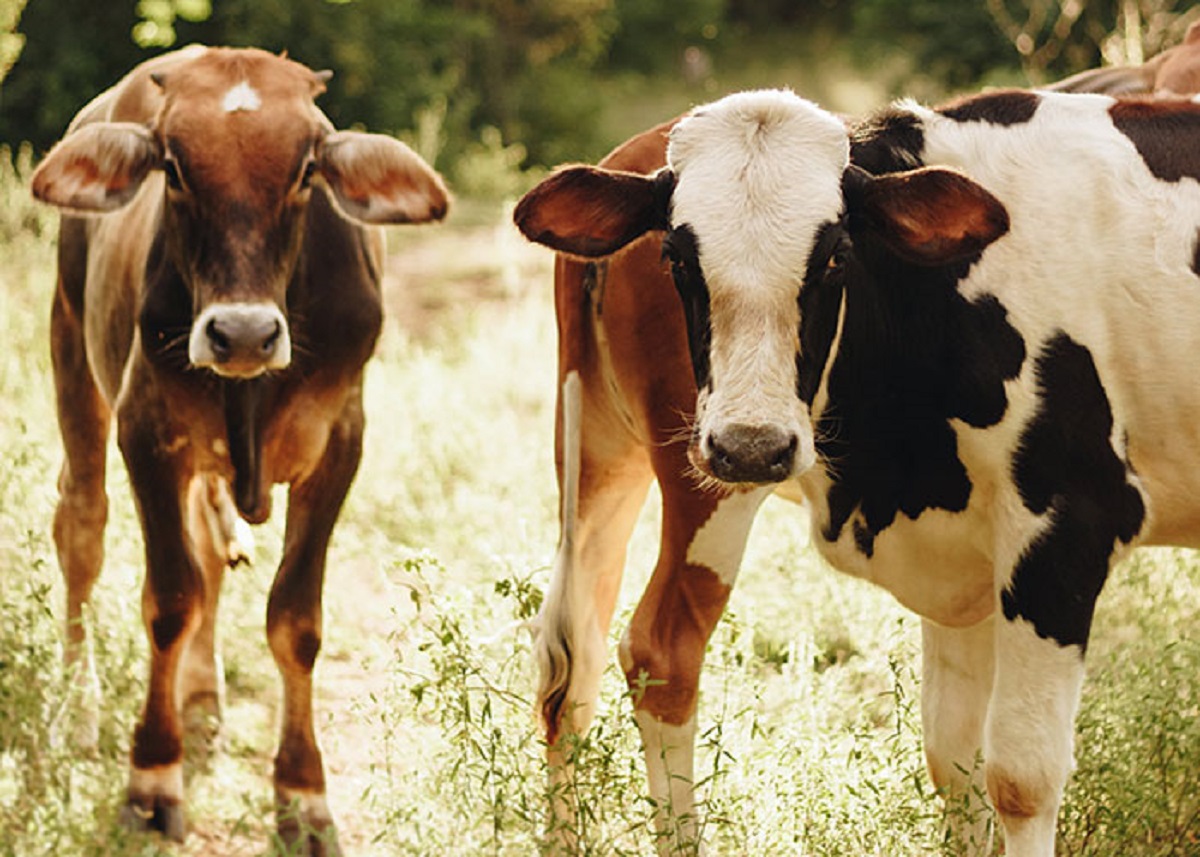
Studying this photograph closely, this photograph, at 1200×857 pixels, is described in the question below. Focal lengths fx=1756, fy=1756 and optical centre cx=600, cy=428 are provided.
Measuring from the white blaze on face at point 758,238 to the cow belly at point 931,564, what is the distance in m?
0.65

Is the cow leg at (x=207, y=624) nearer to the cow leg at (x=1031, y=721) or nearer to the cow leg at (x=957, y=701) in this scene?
the cow leg at (x=957, y=701)

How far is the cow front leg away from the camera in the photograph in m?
4.09

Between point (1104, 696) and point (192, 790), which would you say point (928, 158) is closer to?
point (1104, 696)

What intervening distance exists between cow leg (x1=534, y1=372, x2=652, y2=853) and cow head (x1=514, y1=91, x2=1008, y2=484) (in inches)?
36.5

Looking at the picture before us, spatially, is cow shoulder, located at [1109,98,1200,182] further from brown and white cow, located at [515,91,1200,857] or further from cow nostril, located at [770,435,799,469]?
cow nostril, located at [770,435,799,469]

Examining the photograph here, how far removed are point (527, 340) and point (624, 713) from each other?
5539 millimetres

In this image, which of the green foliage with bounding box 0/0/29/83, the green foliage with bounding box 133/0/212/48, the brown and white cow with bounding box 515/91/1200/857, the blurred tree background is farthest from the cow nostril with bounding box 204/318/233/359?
the green foliage with bounding box 133/0/212/48

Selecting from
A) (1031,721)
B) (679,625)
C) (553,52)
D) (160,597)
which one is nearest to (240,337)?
(160,597)

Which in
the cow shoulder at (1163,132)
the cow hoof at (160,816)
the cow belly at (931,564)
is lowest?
the cow hoof at (160,816)

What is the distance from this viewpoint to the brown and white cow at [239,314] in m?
4.68

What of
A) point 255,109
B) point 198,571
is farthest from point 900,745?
point 255,109

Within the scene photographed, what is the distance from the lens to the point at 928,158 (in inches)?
151

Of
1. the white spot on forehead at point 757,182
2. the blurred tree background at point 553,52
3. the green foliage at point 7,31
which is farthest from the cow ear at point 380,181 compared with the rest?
the blurred tree background at point 553,52

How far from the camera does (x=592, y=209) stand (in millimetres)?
3703
